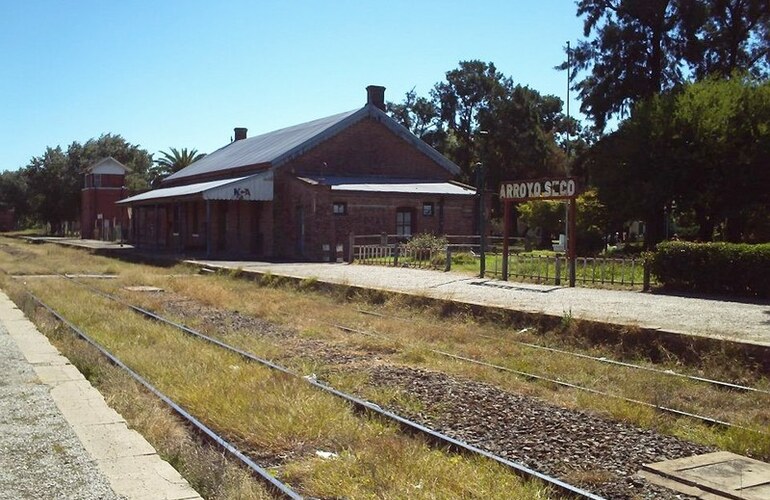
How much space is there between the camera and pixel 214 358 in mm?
9766

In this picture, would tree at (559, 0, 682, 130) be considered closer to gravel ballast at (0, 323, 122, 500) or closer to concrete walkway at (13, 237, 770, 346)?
concrete walkway at (13, 237, 770, 346)

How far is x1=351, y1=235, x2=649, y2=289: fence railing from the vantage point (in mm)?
18547

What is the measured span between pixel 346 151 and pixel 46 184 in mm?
52226

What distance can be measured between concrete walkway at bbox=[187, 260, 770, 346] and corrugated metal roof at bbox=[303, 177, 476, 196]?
10741 mm

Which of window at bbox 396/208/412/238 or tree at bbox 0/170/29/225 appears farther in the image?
tree at bbox 0/170/29/225

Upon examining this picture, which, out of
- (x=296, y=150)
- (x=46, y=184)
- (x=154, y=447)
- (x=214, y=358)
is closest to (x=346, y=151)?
(x=296, y=150)

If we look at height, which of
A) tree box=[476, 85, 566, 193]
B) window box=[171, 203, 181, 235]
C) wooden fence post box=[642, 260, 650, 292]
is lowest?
Answer: wooden fence post box=[642, 260, 650, 292]

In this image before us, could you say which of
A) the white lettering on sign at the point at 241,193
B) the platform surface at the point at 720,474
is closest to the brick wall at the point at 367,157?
the white lettering on sign at the point at 241,193

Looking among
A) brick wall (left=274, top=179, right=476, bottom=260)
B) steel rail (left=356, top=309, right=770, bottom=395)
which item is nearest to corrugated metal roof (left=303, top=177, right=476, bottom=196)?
brick wall (left=274, top=179, right=476, bottom=260)

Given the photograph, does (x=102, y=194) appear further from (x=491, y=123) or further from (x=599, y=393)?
(x=599, y=393)

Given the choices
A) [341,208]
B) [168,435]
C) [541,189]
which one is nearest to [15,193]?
[341,208]

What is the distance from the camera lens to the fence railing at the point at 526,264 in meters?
18.5

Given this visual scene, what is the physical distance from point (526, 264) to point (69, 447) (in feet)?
51.9

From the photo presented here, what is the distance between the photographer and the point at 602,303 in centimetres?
1499
